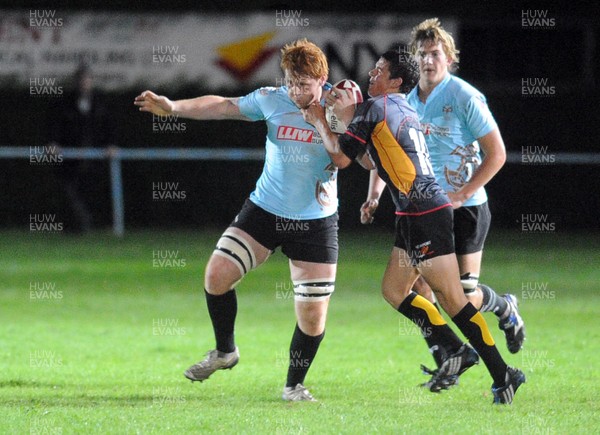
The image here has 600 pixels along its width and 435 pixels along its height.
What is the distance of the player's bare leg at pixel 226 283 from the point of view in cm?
835

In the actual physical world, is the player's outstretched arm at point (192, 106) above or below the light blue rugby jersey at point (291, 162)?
above

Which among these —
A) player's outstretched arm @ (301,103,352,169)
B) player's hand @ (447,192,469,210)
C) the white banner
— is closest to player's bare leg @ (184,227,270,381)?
player's outstretched arm @ (301,103,352,169)

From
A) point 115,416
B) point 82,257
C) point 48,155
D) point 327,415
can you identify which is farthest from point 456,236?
point 48,155

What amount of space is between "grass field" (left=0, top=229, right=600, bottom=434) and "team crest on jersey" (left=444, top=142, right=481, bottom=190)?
1.48 meters

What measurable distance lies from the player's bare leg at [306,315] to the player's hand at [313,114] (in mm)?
1020

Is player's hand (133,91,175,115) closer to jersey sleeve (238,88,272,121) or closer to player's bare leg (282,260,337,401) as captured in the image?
jersey sleeve (238,88,272,121)

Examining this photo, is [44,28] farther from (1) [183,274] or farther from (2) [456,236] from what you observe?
(2) [456,236]

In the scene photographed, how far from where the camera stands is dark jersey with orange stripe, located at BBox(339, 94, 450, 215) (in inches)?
307

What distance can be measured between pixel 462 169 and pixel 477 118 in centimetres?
51

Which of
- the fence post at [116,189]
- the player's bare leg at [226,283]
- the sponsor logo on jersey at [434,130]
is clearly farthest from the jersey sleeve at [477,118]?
the fence post at [116,189]

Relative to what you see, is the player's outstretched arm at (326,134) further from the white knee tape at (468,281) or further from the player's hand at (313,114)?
the white knee tape at (468,281)

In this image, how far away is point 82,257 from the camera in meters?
17.1

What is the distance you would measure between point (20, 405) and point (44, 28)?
1303 centimetres

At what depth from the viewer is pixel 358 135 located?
777 centimetres
